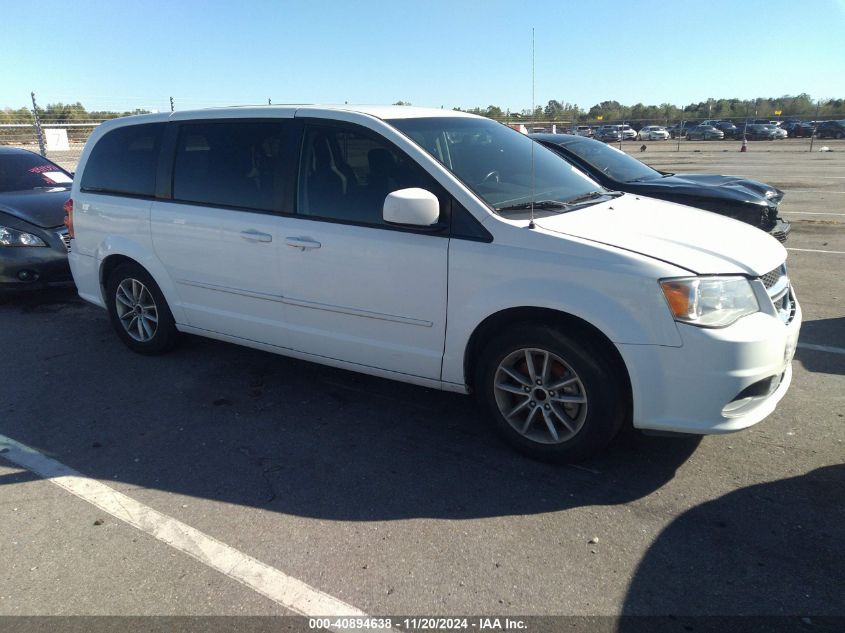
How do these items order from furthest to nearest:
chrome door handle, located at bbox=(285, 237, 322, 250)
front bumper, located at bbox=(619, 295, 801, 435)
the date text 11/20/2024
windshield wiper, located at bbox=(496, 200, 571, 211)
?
chrome door handle, located at bbox=(285, 237, 322, 250), windshield wiper, located at bbox=(496, 200, 571, 211), front bumper, located at bbox=(619, 295, 801, 435), the date text 11/20/2024

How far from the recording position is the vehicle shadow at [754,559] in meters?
2.53

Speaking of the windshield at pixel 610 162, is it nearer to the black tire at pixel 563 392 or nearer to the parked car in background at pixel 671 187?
the parked car in background at pixel 671 187

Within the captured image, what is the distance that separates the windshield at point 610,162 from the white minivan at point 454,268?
3.33 m

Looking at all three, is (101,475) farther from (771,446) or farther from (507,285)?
(771,446)

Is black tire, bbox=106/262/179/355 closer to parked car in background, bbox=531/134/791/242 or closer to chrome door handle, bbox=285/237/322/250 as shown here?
chrome door handle, bbox=285/237/322/250

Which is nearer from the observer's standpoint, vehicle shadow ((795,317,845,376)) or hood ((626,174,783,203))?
vehicle shadow ((795,317,845,376))

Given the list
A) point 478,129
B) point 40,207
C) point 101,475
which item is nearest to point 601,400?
point 478,129

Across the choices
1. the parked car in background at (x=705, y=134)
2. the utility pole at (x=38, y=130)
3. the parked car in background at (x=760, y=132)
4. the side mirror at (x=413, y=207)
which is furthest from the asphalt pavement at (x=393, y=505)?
the parked car in background at (x=705, y=134)

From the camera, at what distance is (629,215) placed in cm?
392

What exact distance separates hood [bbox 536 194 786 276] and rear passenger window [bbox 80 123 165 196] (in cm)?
317

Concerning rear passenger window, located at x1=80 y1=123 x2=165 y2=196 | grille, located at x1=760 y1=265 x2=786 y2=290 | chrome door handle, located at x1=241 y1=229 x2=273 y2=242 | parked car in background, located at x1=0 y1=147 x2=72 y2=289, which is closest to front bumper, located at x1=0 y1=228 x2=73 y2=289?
parked car in background, located at x1=0 y1=147 x2=72 y2=289

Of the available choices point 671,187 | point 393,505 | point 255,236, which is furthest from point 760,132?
point 393,505

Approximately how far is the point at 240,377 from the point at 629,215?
3.00 metres

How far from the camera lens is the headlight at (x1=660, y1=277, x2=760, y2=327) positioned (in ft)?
10.1
